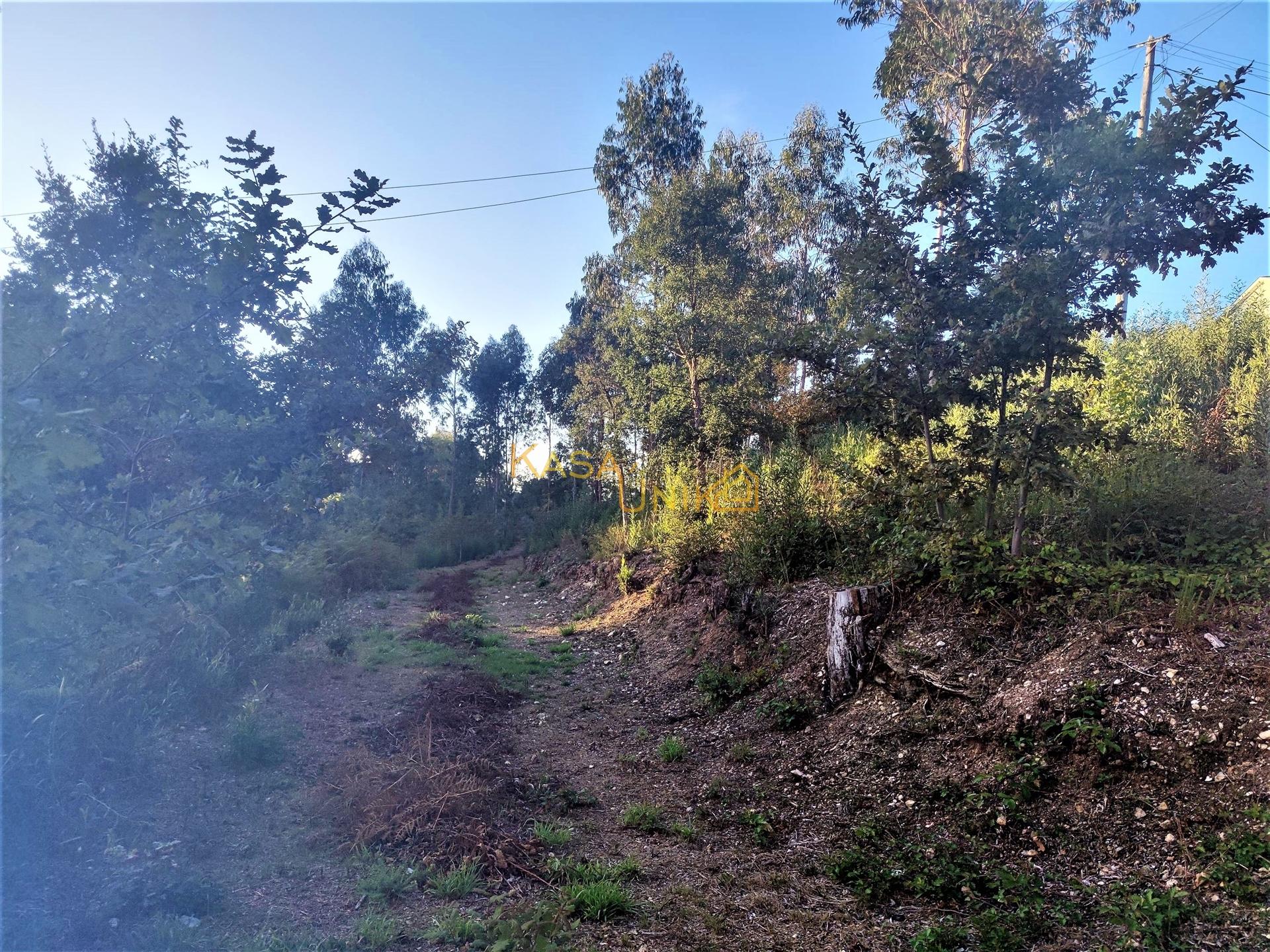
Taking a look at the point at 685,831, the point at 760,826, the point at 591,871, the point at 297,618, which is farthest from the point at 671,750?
the point at 297,618

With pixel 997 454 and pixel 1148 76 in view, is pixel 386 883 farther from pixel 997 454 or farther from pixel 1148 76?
pixel 1148 76

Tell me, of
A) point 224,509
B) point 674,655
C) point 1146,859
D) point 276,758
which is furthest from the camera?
point 674,655

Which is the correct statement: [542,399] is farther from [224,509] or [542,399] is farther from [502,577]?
[224,509]

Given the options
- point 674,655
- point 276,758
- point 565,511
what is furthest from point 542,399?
point 276,758

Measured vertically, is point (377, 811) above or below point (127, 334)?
below

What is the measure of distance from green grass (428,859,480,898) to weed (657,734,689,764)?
224 cm

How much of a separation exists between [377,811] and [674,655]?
437 centimetres

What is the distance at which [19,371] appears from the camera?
2.64 meters

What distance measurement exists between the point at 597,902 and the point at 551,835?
888 millimetres

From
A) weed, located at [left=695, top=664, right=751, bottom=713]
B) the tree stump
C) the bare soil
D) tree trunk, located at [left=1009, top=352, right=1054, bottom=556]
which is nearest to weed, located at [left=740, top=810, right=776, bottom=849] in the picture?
the bare soil

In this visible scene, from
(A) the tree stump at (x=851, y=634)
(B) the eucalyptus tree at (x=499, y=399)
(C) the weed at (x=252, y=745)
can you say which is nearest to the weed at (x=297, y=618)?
(C) the weed at (x=252, y=745)

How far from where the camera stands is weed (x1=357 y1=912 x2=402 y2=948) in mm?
2799

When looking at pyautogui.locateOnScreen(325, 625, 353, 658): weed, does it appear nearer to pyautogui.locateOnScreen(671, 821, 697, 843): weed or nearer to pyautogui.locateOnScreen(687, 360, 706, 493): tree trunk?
pyautogui.locateOnScreen(671, 821, 697, 843): weed

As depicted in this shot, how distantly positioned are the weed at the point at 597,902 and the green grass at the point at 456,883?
0.50 m
